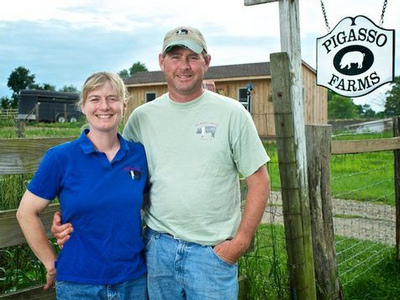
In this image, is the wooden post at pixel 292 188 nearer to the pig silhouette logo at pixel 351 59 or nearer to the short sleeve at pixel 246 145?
the short sleeve at pixel 246 145

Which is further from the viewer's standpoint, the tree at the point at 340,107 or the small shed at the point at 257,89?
the tree at the point at 340,107

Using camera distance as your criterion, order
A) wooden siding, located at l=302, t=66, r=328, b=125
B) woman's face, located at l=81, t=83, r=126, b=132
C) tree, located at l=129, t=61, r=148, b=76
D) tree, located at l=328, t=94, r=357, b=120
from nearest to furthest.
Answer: woman's face, located at l=81, t=83, r=126, b=132
wooden siding, located at l=302, t=66, r=328, b=125
tree, located at l=328, t=94, r=357, b=120
tree, located at l=129, t=61, r=148, b=76

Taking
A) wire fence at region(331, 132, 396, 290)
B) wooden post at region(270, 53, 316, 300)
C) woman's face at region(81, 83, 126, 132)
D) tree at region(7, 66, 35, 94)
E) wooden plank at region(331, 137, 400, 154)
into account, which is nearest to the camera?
woman's face at region(81, 83, 126, 132)

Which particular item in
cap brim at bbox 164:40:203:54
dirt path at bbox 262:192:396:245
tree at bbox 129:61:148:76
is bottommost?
dirt path at bbox 262:192:396:245

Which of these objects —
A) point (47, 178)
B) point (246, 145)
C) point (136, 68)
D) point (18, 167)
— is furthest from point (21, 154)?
point (136, 68)

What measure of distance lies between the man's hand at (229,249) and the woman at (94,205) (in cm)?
41

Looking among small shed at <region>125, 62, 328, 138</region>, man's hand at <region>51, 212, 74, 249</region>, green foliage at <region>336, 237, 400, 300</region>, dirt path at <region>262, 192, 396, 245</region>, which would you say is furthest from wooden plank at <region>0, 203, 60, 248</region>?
small shed at <region>125, 62, 328, 138</region>

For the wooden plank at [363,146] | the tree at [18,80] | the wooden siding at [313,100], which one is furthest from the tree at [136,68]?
the wooden plank at [363,146]

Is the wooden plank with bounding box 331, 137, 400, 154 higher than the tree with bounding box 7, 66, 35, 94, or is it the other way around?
the tree with bounding box 7, 66, 35, 94

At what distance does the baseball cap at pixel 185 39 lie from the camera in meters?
2.59

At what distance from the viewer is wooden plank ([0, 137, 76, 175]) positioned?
2.52m

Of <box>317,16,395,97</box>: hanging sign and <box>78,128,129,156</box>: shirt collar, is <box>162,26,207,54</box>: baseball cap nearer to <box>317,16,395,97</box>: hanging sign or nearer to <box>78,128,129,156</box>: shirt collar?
<box>78,128,129,156</box>: shirt collar

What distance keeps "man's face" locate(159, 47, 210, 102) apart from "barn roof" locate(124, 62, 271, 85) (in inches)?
895

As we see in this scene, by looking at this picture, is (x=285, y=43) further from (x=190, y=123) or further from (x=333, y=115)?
(x=333, y=115)
